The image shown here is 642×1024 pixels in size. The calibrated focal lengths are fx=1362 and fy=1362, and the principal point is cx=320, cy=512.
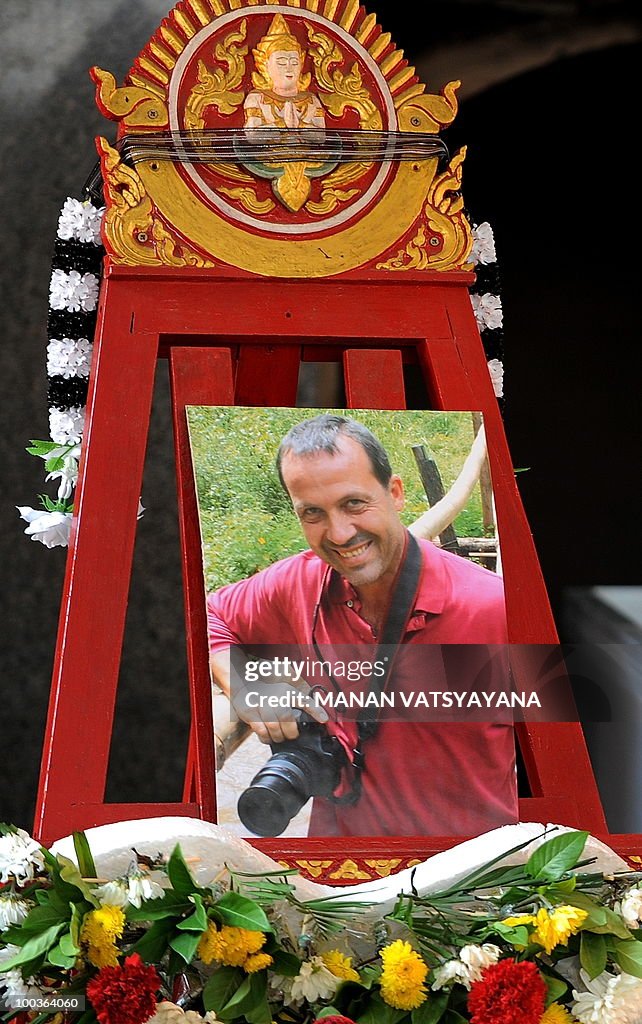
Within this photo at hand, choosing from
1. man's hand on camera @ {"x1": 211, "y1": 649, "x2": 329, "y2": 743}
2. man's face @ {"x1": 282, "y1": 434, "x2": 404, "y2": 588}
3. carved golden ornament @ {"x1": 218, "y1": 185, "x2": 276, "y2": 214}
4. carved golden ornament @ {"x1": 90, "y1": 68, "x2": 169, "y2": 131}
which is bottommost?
man's hand on camera @ {"x1": 211, "y1": 649, "x2": 329, "y2": 743}

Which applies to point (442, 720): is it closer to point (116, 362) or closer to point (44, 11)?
point (116, 362)

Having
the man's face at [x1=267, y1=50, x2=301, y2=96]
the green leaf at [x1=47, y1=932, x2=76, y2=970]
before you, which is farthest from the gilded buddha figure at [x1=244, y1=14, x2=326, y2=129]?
the green leaf at [x1=47, y1=932, x2=76, y2=970]

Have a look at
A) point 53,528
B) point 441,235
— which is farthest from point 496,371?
point 53,528

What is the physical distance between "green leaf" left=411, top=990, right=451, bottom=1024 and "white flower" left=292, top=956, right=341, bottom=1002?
3.0 inches

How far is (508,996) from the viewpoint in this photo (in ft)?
3.77

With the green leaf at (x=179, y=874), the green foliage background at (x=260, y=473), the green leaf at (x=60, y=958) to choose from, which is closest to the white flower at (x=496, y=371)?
the green foliage background at (x=260, y=473)

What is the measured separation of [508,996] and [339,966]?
0.51ft

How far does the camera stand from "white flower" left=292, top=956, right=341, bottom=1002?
119cm

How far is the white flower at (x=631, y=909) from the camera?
122 cm

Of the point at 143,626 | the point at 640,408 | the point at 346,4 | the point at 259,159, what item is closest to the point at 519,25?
the point at 640,408

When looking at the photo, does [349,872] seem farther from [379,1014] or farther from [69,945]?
[69,945]

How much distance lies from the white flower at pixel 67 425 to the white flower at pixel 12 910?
84 cm

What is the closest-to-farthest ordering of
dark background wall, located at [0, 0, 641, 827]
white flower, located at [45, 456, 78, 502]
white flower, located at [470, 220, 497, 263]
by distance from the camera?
white flower, located at [45, 456, 78, 502] → white flower, located at [470, 220, 497, 263] → dark background wall, located at [0, 0, 641, 827]

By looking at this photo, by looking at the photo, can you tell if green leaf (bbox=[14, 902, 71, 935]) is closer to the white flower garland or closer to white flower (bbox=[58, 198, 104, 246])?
the white flower garland
